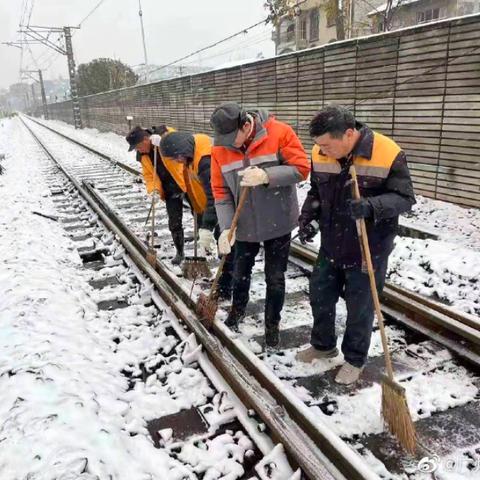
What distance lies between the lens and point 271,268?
3.97 meters

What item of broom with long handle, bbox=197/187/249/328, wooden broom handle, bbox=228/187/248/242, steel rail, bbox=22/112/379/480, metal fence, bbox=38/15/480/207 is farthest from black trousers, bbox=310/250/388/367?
metal fence, bbox=38/15/480/207

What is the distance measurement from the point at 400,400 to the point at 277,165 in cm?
191

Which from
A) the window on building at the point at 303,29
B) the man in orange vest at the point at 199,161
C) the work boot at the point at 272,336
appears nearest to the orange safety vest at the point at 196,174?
the man in orange vest at the point at 199,161

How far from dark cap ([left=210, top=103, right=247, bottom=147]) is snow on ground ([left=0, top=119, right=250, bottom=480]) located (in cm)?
194

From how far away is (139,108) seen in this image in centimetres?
2927

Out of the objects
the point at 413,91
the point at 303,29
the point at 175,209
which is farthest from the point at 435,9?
the point at 175,209

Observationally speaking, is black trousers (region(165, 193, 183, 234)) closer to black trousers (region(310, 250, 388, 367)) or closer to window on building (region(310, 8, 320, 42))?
black trousers (region(310, 250, 388, 367))

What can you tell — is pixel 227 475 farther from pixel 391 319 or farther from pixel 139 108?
pixel 139 108

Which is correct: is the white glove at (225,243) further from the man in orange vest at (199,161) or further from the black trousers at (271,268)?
the man in orange vest at (199,161)

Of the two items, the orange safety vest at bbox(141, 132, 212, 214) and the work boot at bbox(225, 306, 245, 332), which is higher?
the orange safety vest at bbox(141, 132, 212, 214)

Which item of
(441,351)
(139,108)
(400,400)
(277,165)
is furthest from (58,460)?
(139,108)

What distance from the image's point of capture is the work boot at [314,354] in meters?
3.77

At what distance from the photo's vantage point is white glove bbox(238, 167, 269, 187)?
3355mm

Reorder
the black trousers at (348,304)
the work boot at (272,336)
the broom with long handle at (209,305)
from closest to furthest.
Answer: the black trousers at (348,304), the work boot at (272,336), the broom with long handle at (209,305)
